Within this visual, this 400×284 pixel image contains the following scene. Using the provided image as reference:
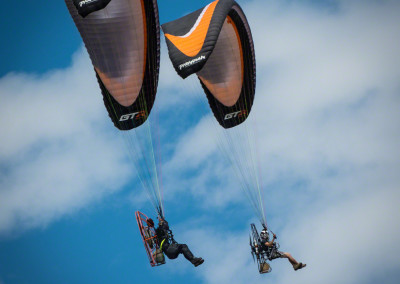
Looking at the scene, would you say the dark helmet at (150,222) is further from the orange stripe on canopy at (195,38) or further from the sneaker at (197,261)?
the orange stripe on canopy at (195,38)

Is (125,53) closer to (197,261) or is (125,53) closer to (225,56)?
(225,56)

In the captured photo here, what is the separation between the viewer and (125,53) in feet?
105

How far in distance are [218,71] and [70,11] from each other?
5.57 meters

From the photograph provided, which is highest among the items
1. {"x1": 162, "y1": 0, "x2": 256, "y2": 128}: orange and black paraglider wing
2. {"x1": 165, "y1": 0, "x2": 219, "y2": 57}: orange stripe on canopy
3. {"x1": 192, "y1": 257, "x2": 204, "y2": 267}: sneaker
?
{"x1": 162, "y1": 0, "x2": 256, "y2": 128}: orange and black paraglider wing

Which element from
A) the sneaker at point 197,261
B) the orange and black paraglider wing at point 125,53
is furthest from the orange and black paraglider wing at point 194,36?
the sneaker at point 197,261

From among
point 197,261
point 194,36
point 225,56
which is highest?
point 225,56

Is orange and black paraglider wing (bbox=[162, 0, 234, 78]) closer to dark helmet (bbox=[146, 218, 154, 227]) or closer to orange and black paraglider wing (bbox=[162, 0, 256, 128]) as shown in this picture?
orange and black paraglider wing (bbox=[162, 0, 256, 128])

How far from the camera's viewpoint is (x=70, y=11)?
31.2 metres

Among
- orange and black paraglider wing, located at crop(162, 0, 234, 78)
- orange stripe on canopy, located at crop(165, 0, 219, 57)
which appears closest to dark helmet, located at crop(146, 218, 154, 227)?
orange and black paraglider wing, located at crop(162, 0, 234, 78)

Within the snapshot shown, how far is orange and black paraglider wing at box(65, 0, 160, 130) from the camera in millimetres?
31328

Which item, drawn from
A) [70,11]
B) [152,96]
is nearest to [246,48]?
[152,96]

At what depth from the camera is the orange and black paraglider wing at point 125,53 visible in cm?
3133

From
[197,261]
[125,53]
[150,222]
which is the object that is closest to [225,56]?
[125,53]

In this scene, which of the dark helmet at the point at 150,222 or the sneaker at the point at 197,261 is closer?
the sneaker at the point at 197,261
